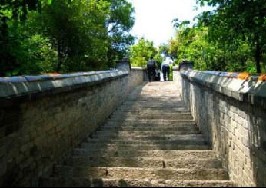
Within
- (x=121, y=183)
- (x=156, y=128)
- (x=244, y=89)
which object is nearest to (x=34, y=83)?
(x=121, y=183)

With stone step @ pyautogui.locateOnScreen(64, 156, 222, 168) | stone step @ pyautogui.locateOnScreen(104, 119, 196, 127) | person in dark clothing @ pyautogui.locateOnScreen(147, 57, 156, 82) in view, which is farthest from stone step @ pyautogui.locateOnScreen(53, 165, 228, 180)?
person in dark clothing @ pyautogui.locateOnScreen(147, 57, 156, 82)

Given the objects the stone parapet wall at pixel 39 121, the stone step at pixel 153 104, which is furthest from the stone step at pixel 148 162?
the stone step at pixel 153 104

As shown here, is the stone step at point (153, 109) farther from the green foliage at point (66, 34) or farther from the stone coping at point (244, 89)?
the stone coping at point (244, 89)

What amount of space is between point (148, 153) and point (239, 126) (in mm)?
2397

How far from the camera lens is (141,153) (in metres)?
7.05

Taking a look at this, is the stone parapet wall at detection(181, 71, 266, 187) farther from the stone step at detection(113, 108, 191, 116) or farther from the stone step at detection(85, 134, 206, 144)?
the stone step at detection(113, 108, 191, 116)

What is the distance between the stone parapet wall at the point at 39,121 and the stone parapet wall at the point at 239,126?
2.40 m

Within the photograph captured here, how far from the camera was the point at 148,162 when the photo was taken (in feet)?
21.2

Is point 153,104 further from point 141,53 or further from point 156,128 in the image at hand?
point 141,53

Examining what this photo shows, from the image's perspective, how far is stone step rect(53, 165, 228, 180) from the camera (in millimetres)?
5910

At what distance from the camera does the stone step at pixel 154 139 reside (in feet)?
26.1

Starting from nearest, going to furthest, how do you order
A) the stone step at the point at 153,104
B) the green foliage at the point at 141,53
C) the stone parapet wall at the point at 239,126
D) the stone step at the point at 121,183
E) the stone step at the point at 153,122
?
the stone parapet wall at the point at 239,126 → the stone step at the point at 121,183 → the stone step at the point at 153,122 → the stone step at the point at 153,104 → the green foliage at the point at 141,53

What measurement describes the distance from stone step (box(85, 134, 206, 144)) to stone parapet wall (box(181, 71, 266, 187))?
78cm

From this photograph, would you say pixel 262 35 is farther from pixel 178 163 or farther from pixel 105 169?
pixel 105 169
